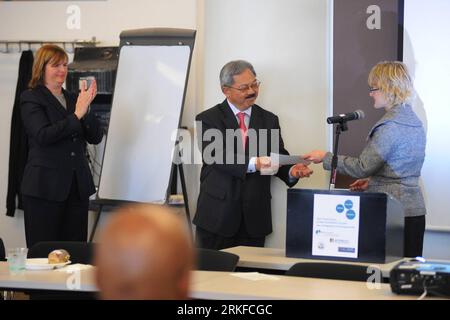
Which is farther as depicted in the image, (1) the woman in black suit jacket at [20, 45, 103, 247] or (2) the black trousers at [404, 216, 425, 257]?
(1) the woman in black suit jacket at [20, 45, 103, 247]

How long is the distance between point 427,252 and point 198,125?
1.67m

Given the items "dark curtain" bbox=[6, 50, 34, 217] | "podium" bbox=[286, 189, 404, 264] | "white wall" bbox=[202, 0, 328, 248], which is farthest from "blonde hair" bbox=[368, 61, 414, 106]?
"dark curtain" bbox=[6, 50, 34, 217]

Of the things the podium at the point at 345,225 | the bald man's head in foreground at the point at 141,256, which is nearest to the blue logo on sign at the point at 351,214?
the podium at the point at 345,225

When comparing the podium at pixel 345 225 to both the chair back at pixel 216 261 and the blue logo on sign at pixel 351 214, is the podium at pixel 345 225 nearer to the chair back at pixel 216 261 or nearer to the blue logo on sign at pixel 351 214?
the blue logo on sign at pixel 351 214

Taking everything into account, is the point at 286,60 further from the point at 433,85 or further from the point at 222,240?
the point at 222,240

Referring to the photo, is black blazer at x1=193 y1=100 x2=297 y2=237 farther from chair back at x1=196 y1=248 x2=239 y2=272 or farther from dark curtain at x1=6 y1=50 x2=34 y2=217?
dark curtain at x1=6 y1=50 x2=34 y2=217

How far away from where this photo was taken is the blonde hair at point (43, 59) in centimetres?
488

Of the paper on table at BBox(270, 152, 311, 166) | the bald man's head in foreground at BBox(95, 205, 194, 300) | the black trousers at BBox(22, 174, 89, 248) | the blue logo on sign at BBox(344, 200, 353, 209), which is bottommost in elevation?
the black trousers at BBox(22, 174, 89, 248)

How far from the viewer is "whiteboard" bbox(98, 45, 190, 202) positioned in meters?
5.40

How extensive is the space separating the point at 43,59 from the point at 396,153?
2330 mm

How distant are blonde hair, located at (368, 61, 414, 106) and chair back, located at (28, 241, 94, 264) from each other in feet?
5.62

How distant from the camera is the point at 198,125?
490cm

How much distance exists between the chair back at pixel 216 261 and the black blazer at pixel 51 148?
1602mm

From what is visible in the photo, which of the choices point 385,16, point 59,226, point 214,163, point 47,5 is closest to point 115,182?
point 59,226
